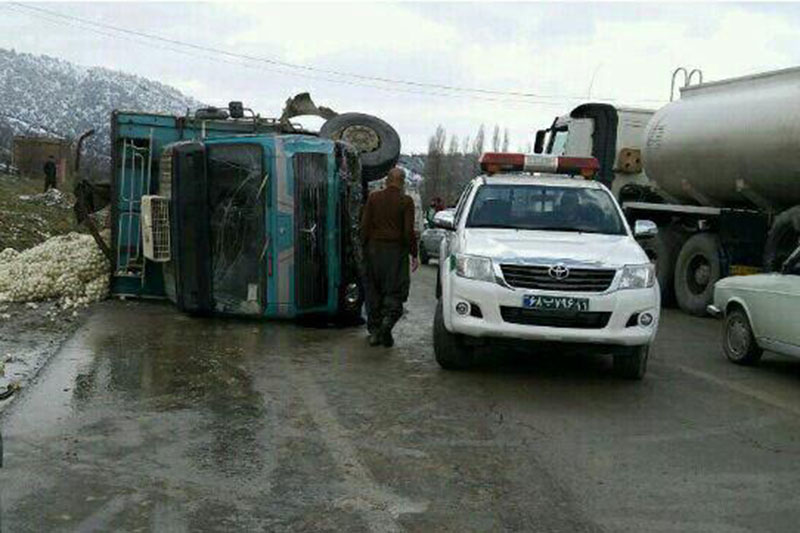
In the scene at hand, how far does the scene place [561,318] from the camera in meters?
7.23

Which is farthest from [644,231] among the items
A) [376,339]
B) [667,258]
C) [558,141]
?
[558,141]

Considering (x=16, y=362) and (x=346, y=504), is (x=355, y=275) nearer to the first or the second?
(x=16, y=362)

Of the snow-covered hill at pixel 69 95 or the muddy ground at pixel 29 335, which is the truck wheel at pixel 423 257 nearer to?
the muddy ground at pixel 29 335

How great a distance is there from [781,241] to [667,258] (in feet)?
9.14

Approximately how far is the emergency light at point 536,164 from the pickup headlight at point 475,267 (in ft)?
7.78

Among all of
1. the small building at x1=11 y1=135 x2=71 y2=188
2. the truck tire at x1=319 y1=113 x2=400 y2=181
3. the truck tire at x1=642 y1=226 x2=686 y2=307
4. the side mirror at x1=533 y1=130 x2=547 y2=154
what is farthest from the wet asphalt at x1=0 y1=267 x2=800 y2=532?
the small building at x1=11 y1=135 x2=71 y2=188

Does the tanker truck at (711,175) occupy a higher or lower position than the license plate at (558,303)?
→ higher

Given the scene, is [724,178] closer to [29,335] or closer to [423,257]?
[29,335]

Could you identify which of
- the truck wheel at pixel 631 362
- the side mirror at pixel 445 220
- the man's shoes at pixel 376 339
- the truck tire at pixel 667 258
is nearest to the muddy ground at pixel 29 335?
the man's shoes at pixel 376 339

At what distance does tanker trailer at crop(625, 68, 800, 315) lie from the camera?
1155 cm

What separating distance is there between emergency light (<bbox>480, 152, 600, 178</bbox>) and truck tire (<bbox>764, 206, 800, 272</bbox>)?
364 centimetres

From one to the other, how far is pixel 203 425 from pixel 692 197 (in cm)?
1058

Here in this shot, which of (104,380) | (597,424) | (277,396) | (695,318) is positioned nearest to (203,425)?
(277,396)

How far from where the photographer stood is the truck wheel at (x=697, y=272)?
13.3 metres
